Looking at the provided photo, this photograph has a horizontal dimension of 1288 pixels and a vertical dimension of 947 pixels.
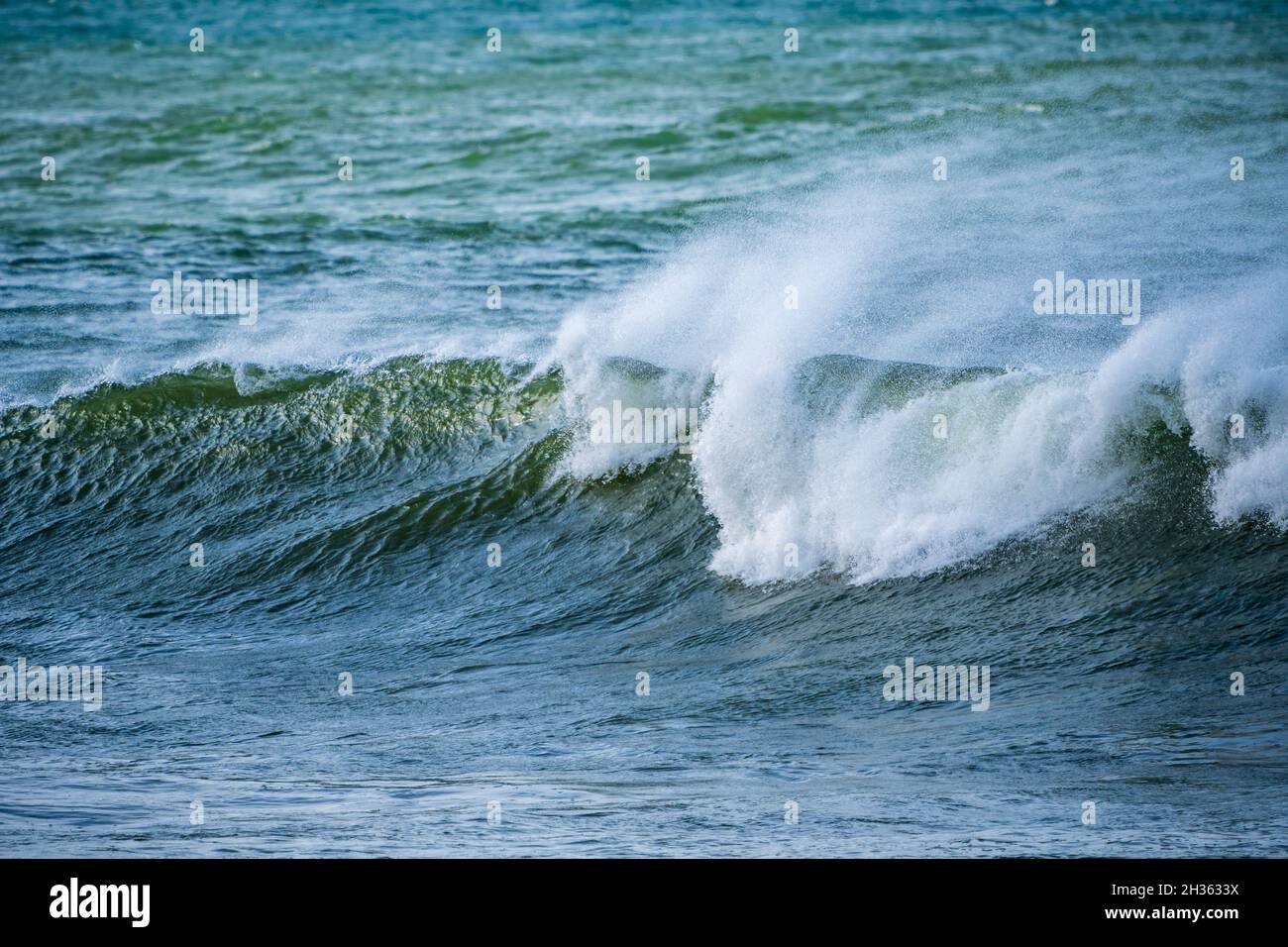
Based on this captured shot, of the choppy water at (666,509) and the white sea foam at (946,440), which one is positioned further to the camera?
the white sea foam at (946,440)

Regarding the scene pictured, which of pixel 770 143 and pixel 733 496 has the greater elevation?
pixel 770 143

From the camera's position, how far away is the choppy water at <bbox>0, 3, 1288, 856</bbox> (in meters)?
5.90

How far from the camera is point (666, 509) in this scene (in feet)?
31.5

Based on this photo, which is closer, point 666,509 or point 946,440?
point 946,440

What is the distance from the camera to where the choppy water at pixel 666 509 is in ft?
19.4

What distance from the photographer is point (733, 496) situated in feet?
30.2

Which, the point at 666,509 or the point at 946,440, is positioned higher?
the point at 946,440

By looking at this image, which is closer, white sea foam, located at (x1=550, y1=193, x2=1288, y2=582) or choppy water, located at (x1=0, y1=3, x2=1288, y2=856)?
choppy water, located at (x1=0, y1=3, x2=1288, y2=856)

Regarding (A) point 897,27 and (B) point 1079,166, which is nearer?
(B) point 1079,166

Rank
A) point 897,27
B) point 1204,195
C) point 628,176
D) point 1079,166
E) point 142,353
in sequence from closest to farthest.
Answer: point 142,353 < point 1204,195 < point 1079,166 < point 628,176 < point 897,27
